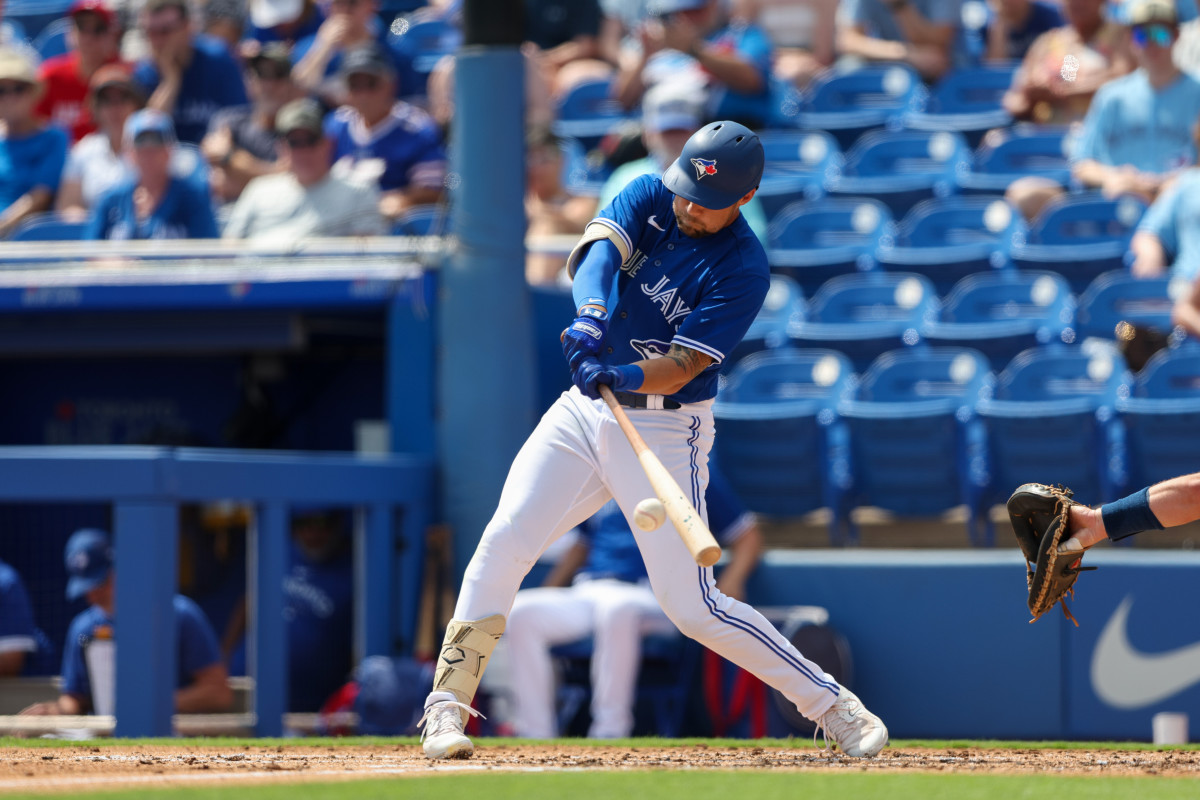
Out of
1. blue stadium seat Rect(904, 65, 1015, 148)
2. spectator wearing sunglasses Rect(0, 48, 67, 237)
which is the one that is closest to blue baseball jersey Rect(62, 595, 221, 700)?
spectator wearing sunglasses Rect(0, 48, 67, 237)

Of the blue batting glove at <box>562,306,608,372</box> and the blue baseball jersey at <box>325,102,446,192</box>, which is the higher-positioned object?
the blue baseball jersey at <box>325,102,446,192</box>

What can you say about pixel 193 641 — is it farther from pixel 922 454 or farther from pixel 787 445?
pixel 922 454

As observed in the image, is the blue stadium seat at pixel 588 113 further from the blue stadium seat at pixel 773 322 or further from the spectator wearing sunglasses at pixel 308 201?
the spectator wearing sunglasses at pixel 308 201

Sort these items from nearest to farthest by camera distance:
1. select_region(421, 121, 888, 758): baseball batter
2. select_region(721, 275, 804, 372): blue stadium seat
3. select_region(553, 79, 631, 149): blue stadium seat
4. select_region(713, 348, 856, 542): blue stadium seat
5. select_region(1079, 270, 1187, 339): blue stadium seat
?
select_region(421, 121, 888, 758): baseball batter
select_region(713, 348, 856, 542): blue stadium seat
select_region(1079, 270, 1187, 339): blue stadium seat
select_region(721, 275, 804, 372): blue stadium seat
select_region(553, 79, 631, 149): blue stadium seat

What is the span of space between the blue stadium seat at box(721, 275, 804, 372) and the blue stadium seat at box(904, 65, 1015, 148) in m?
1.90

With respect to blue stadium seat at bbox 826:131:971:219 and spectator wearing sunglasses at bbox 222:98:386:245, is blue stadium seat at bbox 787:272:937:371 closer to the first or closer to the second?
blue stadium seat at bbox 826:131:971:219

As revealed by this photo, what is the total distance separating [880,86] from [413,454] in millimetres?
4038

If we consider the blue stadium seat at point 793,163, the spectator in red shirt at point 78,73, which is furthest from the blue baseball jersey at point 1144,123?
the spectator in red shirt at point 78,73

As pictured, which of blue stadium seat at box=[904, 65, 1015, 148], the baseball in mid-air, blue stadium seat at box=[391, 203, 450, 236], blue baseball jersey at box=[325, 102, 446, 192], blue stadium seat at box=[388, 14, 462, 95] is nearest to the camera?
the baseball in mid-air

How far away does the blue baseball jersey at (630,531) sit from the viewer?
635 cm

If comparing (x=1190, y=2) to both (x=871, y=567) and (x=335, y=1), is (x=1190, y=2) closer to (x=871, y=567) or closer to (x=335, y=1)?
(x=871, y=567)

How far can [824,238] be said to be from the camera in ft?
27.1

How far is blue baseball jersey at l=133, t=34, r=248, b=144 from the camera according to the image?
368 inches

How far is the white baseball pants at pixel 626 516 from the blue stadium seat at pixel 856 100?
18.5 feet
